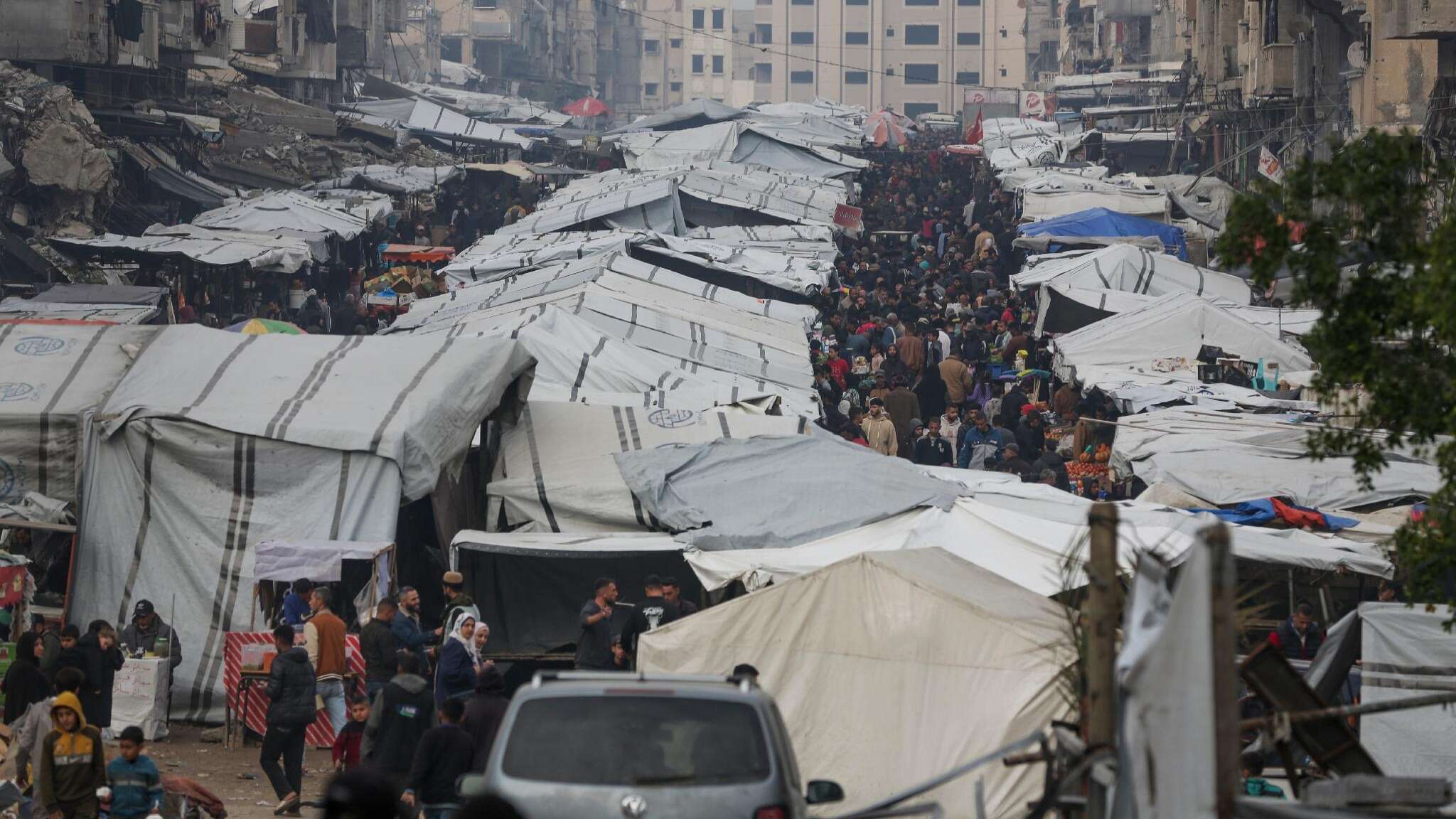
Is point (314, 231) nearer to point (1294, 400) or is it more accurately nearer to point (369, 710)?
point (1294, 400)

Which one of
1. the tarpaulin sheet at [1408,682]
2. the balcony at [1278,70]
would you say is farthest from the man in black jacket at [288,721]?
the balcony at [1278,70]

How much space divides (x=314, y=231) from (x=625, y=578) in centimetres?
1510

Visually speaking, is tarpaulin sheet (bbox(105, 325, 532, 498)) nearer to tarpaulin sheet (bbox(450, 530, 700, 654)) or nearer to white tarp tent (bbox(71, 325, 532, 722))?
white tarp tent (bbox(71, 325, 532, 722))

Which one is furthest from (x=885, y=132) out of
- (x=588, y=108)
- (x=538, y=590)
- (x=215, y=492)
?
(x=215, y=492)

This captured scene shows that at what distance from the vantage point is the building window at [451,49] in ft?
298

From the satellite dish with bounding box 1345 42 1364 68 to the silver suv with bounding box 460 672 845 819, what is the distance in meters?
21.3

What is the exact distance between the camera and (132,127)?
30688mm

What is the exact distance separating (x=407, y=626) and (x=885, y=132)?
43603 mm

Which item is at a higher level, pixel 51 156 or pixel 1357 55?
pixel 1357 55

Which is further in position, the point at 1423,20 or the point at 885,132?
the point at 885,132

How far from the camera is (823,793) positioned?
6.72 m

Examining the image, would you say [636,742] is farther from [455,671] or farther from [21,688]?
[21,688]

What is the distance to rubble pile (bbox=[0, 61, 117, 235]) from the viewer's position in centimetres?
2484

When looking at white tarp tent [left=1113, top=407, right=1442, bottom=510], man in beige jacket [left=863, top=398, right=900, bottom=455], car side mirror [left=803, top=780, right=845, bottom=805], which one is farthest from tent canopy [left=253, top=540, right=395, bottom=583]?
man in beige jacket [left=863, top=398, right=900, bottom=455]
